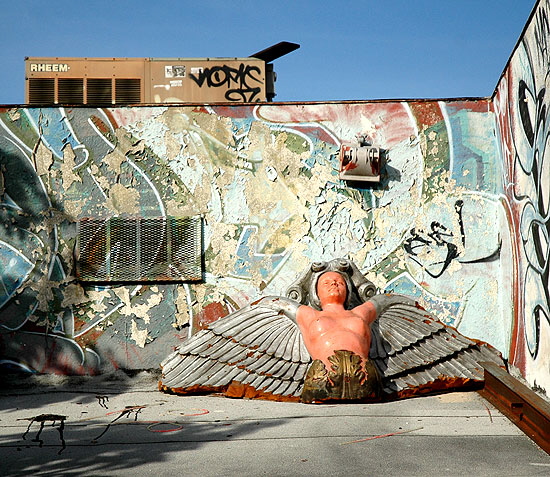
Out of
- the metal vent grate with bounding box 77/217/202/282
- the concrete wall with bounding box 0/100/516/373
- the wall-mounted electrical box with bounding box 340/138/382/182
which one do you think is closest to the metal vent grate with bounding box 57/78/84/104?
the concrete wall with bounding box 0/100/516/373

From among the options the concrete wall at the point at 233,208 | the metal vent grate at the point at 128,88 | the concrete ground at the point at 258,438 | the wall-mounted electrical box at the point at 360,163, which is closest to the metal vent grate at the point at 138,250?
the concrete wall at the point at 233,208

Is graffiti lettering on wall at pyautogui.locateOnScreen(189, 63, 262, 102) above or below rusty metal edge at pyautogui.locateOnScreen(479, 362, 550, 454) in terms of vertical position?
above

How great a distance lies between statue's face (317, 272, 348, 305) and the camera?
22.3 feet

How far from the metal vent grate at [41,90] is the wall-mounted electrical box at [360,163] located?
4019mm

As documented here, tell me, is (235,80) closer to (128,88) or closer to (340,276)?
(128,88)

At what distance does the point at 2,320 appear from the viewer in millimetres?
7719

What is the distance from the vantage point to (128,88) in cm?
927

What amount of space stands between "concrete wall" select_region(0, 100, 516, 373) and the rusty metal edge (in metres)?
1.54

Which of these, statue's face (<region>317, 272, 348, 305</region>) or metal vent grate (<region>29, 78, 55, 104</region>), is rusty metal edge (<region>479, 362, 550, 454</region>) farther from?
metal vent grate (<region>29, 78, 55, 104</region>)

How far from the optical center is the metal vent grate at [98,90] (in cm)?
924

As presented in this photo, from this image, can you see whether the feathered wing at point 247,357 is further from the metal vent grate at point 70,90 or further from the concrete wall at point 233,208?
the metal vent grate at point 70,90

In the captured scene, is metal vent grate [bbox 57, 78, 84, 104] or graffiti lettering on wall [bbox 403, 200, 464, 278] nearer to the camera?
graffiti lettering on wall [bbox 403, 200, 464, 278]

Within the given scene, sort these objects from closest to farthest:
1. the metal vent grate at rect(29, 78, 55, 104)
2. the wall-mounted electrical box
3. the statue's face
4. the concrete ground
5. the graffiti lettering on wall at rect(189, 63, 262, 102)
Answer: the concrete ground → the statue's face → the wall-mounted electrical box → the metal vent grate at rect(29, 78, 55, 104) → the graffiti lettering on wall at rect(189, 63, 262, 102)

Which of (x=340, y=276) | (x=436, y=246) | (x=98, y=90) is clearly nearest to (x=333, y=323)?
(x=340, y=276)
